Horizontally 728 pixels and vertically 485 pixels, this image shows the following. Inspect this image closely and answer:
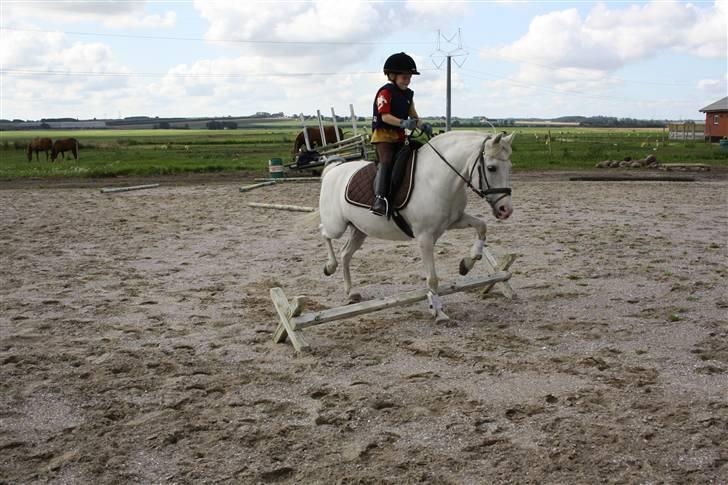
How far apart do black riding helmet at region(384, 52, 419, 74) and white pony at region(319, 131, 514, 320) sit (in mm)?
787

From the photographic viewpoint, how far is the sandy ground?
408 centimetres

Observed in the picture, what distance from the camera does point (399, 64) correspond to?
6805mm

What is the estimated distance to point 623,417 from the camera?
14.9 feet

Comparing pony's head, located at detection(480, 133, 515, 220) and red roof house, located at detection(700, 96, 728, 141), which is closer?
pony's head, located at detection(480, 133, 515, 220)

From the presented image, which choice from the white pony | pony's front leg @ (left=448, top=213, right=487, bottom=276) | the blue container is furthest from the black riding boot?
the blue container

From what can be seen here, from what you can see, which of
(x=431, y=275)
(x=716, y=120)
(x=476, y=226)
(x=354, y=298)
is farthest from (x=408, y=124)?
(x=716, y=120)

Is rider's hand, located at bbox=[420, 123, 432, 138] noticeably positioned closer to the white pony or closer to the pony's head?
the white pony

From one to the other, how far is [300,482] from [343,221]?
4.24 m

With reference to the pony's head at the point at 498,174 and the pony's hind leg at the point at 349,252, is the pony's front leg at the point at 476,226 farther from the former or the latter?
the pony's hind leg at the point at 349,252

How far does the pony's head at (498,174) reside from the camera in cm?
639

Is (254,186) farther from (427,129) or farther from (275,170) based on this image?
→ (427,129)

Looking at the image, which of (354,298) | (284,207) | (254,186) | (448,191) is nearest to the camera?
(448,191)

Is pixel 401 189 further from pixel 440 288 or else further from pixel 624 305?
pixel 624 305

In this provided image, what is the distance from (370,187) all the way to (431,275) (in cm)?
121
